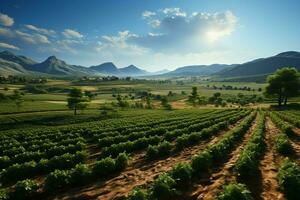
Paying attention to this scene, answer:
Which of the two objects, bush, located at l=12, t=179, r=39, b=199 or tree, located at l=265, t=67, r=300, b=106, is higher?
tree, located at l=265, t=67, r=300, b=106

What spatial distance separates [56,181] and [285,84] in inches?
3606

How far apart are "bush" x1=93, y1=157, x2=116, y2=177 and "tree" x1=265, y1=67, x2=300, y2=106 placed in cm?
8688

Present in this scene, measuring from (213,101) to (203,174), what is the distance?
481ft

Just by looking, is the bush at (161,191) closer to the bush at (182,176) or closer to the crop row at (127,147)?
the bush at (182,176)

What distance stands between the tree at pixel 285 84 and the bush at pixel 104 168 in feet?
285

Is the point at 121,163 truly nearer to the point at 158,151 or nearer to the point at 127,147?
the point at 158,151

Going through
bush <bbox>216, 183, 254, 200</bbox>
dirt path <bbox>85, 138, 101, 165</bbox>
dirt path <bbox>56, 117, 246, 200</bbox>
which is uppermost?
bush <bbox>216, 183, 254, 200</bbox>

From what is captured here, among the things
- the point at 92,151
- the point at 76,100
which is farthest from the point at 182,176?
the point at 76,100

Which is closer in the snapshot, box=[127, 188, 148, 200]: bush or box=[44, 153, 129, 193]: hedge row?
box=[127, 188, 148, 200]: bush

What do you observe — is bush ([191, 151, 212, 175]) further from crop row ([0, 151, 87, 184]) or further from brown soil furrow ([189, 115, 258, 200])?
crop row ([0, 151, 87, 184])

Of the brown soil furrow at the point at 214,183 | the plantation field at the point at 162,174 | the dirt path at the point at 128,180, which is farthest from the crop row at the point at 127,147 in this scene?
the brown soil furrow at the point at 214,183

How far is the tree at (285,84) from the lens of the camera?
90.0m

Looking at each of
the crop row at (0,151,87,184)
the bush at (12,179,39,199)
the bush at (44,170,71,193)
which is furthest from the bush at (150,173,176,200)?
the crop row at (0,151,87,184)

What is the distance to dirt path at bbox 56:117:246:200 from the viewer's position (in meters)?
16.8
